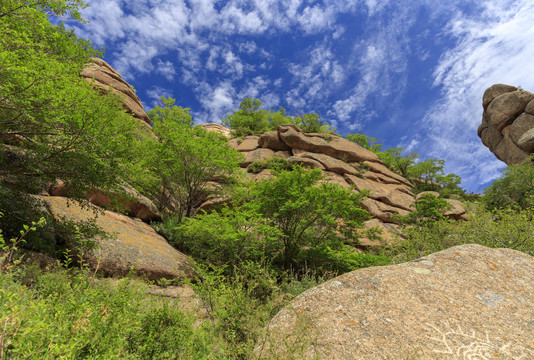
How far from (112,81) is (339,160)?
29.7 meters

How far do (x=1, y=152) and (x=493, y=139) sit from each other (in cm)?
5829

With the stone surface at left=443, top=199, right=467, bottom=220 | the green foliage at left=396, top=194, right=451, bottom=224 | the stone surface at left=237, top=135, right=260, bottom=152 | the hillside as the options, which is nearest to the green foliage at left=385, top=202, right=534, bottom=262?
the hillside

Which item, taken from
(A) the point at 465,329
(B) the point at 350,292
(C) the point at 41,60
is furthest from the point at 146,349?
(C) the point at 41,60

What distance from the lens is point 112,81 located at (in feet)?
98.1

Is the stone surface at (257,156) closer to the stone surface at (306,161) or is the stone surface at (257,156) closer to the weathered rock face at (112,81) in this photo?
the stone surface at (306,161)

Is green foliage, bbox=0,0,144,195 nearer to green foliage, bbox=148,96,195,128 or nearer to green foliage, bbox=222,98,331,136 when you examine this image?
green foliage, bbox=148,96,195,128

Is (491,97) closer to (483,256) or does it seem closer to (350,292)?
(483,256)

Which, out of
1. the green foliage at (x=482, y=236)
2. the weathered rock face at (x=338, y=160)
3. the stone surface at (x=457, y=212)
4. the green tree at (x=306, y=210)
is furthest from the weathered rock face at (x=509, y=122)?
the green tree at (x=306, y=210)

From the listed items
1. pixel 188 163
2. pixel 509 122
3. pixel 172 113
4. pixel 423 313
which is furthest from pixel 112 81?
pixel 509 122

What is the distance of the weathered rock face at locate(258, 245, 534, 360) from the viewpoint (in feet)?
9.46

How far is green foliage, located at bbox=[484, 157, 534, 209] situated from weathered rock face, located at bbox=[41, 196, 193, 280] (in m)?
28.3

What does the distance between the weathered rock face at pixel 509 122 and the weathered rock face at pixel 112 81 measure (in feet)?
166

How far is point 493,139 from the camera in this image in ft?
134

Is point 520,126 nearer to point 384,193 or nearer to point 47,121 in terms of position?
point 384,193
